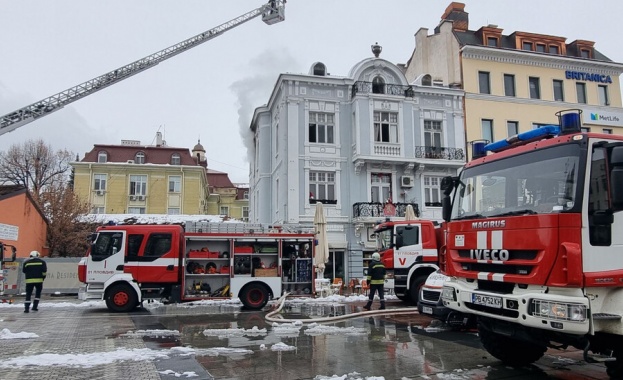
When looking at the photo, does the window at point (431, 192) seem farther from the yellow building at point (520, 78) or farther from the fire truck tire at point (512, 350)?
the fire truck tire at point (512, 350)

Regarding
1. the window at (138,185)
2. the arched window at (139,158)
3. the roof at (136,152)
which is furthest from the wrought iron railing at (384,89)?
the arched window at (139,158)

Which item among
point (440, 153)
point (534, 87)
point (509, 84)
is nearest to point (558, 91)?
point (534, 87)

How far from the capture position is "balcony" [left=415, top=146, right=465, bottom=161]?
27.1m

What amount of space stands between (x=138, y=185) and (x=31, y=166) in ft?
31.0

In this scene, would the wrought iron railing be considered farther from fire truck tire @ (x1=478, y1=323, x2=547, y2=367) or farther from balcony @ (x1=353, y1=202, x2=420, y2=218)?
fire truck tire @ (x1=478, y1=323, x2=547, y2=367)

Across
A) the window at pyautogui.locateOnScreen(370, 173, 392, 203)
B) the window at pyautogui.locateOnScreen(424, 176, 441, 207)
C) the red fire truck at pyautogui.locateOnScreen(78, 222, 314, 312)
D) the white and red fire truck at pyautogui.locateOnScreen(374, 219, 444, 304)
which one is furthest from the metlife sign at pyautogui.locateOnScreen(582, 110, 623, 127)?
the red fire truck at pyautogui.locateOnScreen(78, 222, 314, 312)

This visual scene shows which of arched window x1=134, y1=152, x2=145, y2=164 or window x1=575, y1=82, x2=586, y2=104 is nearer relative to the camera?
window x1=575, y1=82, x2=586, y2=104

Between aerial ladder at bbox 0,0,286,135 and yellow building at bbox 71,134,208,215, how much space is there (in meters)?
24.9

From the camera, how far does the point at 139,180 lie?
159 feet

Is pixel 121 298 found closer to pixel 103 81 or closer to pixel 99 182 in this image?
pixel 103 81

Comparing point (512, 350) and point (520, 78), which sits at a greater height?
point (520, 78)

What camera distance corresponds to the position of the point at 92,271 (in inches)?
577

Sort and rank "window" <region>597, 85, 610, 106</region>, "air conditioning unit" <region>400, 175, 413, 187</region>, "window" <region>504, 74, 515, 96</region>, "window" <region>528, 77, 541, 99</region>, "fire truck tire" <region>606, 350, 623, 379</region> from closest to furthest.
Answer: "fire truck tire" <region>606, 350, 623, 379</region>
"air conditioning unit" <region>400, 175, 413, 187</region>
"window" <region>504, 74, 515, 96</region>
"window" <region>528, 77, 541, 99</region>
"window" <region>597, 85, 610, 106</region>

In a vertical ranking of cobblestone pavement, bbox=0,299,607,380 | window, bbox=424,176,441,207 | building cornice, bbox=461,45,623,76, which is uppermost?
building cornice, bbox=461,45,623,76
